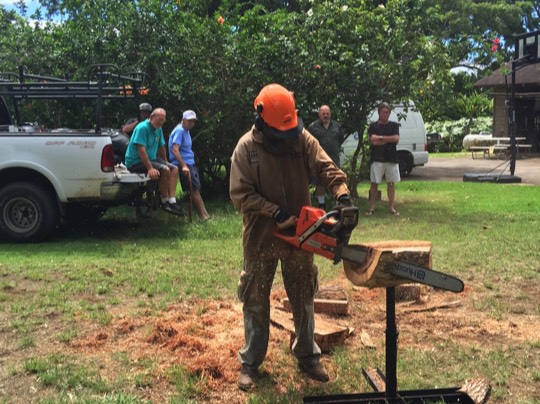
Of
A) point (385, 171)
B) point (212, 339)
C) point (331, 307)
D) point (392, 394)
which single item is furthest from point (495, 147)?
point (392, 394)

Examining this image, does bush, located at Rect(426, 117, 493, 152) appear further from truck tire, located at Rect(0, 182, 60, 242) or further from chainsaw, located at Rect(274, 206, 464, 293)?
chainsaw, located at Rect(274, 206, 464, 293)

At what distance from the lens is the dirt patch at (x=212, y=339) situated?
431 centimetres

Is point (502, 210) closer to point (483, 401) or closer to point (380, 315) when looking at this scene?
point (380, 315)

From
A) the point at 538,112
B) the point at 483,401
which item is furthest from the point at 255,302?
the point at 538,112

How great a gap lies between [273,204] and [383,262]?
34.4 inches

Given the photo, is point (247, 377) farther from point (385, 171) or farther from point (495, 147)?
point (495, 147)

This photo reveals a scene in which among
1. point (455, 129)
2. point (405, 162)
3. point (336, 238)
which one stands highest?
point (336, 238)

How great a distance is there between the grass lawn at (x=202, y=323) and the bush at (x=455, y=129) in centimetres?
2248

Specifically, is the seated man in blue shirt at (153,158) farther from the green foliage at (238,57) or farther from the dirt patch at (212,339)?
the dirt patch at (212,339)

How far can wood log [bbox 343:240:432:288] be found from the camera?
11.6 feet

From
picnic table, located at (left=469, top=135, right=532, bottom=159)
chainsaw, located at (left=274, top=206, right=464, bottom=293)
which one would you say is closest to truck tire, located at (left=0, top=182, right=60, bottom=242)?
chainsaw, located at (left=274, top=206, right=464, bottom=293)

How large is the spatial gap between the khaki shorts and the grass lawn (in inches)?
81.3

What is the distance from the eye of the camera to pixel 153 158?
31.8 feet

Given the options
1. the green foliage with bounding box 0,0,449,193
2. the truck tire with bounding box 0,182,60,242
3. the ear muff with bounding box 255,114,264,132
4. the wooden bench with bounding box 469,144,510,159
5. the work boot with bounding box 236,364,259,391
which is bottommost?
the wooden bench with bounding box 469,144,510,159
